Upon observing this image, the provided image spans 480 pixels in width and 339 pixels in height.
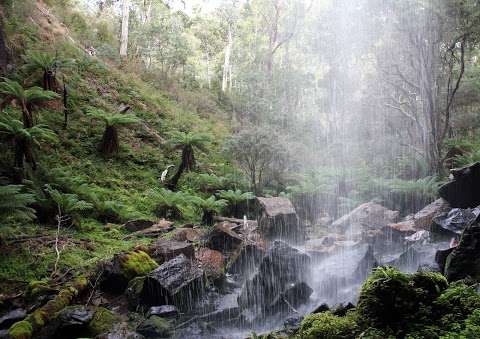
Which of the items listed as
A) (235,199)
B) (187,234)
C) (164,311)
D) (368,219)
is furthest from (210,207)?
(368,219)

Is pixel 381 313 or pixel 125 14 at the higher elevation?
pixel 125 14

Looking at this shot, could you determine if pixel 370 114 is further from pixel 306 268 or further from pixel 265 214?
pixel 306 268

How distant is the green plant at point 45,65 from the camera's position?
36.4 feet

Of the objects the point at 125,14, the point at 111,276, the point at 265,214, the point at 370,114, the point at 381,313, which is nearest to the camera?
the point at 381,313

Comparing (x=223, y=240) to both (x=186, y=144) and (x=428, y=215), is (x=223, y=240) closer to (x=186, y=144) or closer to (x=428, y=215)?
(x=186, y=144)

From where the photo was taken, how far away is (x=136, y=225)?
905cm

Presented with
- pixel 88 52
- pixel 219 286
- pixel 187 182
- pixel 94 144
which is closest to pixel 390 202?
→ pixel 187 182

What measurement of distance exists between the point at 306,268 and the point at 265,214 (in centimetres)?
287

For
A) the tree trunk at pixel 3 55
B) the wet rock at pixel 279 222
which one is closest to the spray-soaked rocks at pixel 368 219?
the wet rock at pixel 279 222

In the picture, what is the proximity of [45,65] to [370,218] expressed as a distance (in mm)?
10125

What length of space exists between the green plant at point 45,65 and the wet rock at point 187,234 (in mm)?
6198

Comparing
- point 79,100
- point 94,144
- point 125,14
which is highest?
point 125,14

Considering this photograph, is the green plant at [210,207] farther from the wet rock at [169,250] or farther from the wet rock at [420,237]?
the wet rock at [420,237]

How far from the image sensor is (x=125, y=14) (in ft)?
69.5
